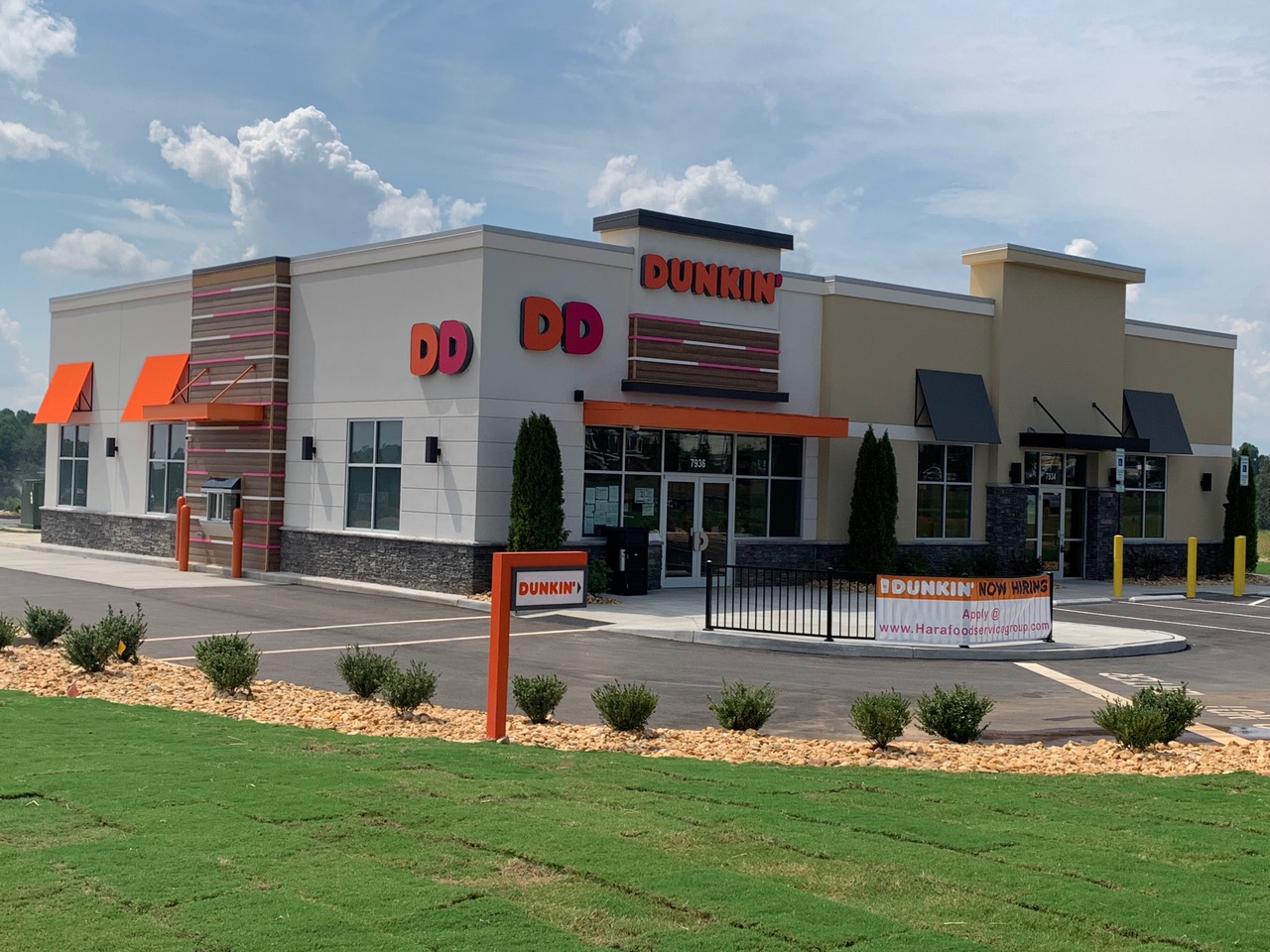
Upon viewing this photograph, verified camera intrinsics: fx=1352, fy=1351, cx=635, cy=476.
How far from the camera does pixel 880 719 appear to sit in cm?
1147

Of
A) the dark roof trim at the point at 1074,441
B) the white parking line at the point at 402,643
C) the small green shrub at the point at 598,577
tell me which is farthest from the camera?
the dark roof trim at the point at 1074,441

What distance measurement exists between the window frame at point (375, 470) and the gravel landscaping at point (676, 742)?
12383mm

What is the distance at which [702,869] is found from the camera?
7.16 meters

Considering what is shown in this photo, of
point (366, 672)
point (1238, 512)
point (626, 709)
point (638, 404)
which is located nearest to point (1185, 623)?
point (638, 404)

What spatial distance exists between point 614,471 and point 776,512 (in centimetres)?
435

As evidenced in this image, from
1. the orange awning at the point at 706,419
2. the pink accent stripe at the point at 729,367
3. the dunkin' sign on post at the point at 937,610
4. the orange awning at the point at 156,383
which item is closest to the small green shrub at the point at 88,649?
the dunkin' sign on post at the point at 937,610

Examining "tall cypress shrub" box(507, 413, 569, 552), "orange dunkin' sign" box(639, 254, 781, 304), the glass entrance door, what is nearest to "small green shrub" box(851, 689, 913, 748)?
"tall cypress shrub" box(507, 413, 569, 552)

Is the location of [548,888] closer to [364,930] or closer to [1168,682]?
[364,930]

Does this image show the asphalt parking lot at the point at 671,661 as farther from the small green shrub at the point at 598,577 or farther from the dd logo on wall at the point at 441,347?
the dd logo on wall at the point at 441,347

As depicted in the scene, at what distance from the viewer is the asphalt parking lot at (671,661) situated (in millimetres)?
14070

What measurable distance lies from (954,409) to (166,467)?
19070 millimetres

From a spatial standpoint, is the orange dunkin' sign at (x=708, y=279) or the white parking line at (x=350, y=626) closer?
the white parking line at (x=350, y=626)

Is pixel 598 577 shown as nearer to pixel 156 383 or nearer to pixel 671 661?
pixel 671 661

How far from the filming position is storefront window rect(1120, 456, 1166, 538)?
113 feet
